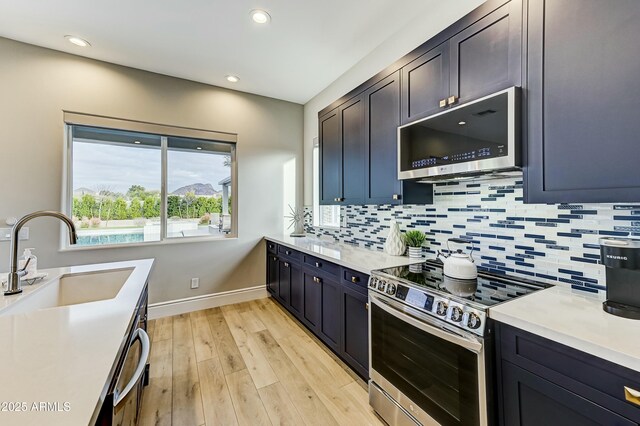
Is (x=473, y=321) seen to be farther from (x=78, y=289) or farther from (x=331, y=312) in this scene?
(x=78, y=289)

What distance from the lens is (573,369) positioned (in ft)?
3.07

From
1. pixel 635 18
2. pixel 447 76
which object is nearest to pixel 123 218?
pixel 447 76

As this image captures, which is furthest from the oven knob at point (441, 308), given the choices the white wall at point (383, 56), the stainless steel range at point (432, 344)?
the white wall at point (383, 56)

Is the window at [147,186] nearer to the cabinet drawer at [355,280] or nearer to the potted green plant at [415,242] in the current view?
the cabinet drawer at [355,280]

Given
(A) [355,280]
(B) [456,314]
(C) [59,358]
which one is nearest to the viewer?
(C) [59,358]

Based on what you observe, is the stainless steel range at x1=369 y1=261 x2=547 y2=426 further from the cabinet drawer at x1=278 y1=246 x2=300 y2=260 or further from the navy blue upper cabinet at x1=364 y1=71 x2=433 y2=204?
the cabinet drawer at x1=278 y1=246 x2=300 y2=260

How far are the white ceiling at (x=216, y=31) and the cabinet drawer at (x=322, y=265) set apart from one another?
6.94 ft

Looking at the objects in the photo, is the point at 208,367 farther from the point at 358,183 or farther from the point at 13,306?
the point at 358,183

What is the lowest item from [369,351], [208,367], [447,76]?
[208,367]

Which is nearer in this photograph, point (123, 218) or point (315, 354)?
point (315, 354)

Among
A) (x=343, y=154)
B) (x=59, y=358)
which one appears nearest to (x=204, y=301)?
(x=343, y=154)

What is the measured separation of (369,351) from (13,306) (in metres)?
1.90

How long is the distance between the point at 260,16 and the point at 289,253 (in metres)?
2.32

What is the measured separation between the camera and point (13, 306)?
3.89 feet
